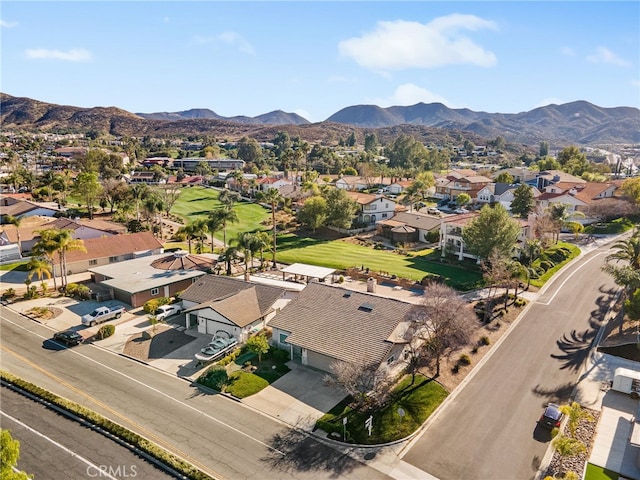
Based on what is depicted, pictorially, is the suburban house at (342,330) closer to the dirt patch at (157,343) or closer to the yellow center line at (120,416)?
the dirt patch at (157,343)

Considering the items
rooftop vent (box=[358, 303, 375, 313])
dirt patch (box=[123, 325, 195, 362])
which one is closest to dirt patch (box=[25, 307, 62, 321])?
dirt patch (box=[123, 325, 195, 362])

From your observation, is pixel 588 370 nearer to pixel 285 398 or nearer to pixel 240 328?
pixel 285 398

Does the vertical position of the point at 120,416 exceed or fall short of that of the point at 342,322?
it falls short

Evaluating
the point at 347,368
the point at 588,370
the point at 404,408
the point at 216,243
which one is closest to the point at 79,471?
the point at 347,368

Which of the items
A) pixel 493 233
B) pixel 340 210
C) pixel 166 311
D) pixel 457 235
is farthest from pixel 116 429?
pixel 340 210

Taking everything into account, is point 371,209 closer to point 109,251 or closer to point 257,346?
point 109,251

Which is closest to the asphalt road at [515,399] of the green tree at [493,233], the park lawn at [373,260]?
the green tree at [493,233]

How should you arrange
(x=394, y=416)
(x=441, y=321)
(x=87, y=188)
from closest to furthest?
(x=394, y=416)
(x=441, y=321)
(x=87, y=188)

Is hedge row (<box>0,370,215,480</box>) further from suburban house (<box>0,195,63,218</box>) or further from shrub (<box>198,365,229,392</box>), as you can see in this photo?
suburban house (<box>0,195,63,218</box>)
